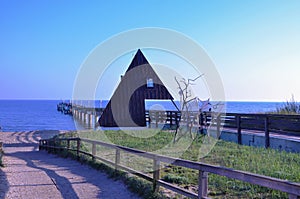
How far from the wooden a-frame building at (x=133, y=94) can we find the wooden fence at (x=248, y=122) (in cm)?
170

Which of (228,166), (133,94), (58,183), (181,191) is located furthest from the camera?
(133,94)

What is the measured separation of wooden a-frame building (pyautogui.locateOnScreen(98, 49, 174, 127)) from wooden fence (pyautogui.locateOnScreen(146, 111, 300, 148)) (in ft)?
5.57

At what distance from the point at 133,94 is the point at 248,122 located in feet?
19.9

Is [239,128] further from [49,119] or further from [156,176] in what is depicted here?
[49,119]

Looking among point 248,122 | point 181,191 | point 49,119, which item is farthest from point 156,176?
point 49,119

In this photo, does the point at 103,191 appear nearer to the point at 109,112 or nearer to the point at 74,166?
the point at 74,166

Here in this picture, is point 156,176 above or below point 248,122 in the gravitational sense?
below

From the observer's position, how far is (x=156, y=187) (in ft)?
18.1

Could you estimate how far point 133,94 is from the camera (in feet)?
50.6

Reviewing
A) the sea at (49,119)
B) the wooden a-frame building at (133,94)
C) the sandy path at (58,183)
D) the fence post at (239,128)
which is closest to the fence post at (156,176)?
the sandy path at (58,183)

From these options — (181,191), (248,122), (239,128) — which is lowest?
(181,191)

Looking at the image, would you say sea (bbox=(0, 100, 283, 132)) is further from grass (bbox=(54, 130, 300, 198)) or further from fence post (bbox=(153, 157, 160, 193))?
fence post (bbox=(153, 157, 160, 193))

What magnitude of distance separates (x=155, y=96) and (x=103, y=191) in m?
9.91

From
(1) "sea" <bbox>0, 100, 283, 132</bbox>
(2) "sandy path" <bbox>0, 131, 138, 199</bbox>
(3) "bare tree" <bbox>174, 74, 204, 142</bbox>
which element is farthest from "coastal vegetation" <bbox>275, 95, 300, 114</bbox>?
(2) "sandy path" <bbox>0, 131, 138, 199</bbox>
